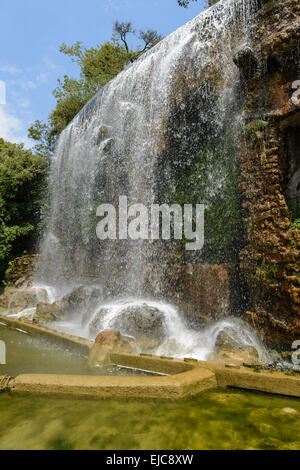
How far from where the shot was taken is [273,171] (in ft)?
19.2

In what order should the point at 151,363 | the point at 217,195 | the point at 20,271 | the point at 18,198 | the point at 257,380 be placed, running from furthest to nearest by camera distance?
the point at 18,198 < the point at 20,271 < the point at 217,195 < the point at 151,363 < the point at 257,380

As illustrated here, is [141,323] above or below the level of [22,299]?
above

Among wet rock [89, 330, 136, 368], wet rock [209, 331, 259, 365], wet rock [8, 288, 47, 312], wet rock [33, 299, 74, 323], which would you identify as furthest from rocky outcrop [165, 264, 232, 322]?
wet rock [8, 288, 47, 312]

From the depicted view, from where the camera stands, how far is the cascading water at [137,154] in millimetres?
7562

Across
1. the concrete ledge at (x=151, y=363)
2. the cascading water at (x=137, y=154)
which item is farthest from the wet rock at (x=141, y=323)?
the concrete ledge at (x=151, y=363)

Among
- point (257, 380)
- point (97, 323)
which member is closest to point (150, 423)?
point (257, 380)

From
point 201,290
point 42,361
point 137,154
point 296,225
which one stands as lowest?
point 42,361

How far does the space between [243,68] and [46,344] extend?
22.7ft

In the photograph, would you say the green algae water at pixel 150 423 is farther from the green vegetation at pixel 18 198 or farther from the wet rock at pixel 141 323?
the green vegetation at pixel 18 198

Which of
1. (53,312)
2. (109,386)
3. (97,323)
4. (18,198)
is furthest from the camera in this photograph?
(18,198)

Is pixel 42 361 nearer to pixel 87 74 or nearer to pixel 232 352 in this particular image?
pixel 232 352

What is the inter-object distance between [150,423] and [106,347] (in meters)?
2.55

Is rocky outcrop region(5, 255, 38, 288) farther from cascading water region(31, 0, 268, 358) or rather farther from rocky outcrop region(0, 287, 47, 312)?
rocky outcrop region(0, 287, 47, 312)
